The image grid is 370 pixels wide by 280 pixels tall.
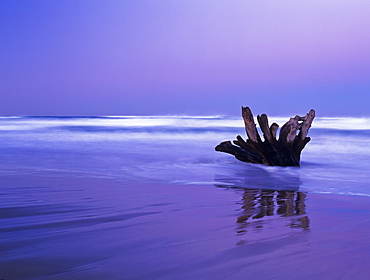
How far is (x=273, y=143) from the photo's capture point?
24.6ft

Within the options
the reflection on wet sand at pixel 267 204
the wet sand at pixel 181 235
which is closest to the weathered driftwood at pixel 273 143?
the reflection on wet sand at pixel 267 204

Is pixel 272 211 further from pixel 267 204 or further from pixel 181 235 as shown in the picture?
pixel 181 235

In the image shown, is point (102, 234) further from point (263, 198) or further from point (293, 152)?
point (293, 152)

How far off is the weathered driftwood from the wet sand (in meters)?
3.12

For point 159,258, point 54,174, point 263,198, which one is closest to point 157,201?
point 263,198

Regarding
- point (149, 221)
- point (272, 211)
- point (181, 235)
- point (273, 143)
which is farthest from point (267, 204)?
point (273, 143)

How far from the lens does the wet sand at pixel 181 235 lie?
1964 millimetres

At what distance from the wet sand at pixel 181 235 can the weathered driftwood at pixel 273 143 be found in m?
3.12

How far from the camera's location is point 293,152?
24.6 feet

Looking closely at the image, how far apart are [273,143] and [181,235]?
5.18m

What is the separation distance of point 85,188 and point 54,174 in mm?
1446

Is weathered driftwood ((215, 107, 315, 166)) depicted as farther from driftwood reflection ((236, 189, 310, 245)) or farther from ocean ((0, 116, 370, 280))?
driftwood reflection ((236, 189, 310, 245))

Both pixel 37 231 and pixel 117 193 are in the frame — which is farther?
pixel 117 193

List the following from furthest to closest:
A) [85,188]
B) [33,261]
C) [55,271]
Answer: [85,188] → [33,261] → [55,271]
